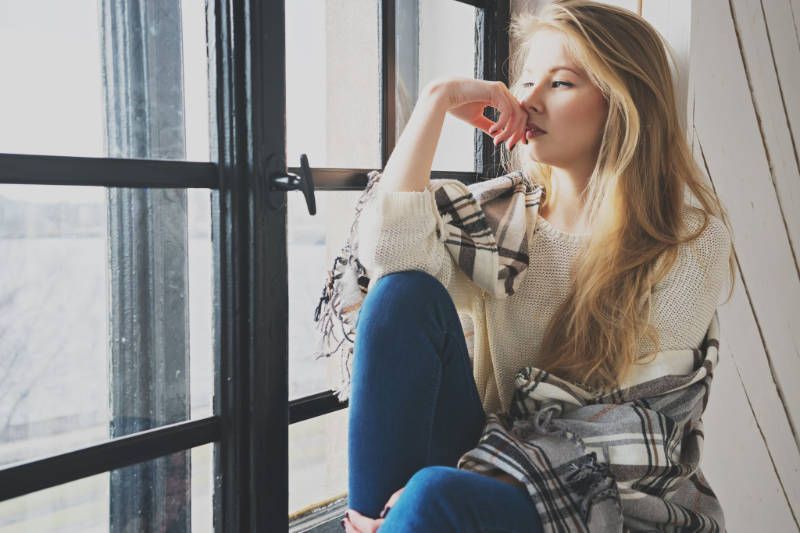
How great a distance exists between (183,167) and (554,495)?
2.19 ft

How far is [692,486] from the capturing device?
1125mm

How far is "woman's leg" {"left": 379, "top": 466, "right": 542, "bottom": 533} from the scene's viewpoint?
32.4 inches

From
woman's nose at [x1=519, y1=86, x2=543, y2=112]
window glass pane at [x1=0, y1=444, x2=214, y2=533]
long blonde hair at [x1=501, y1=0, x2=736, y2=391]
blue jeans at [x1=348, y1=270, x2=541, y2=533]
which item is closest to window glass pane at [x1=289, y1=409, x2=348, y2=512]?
window glass pane at [x1=0, y1=444, x2=214, y2=533]

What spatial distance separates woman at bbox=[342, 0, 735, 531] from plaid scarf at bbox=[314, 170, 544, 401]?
0.13 ft

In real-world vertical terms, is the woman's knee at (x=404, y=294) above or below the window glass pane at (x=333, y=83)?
below

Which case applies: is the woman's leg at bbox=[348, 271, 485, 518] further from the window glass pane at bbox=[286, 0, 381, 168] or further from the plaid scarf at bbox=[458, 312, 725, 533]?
the window glass pane at bbox=[286, 0, 381, 168]

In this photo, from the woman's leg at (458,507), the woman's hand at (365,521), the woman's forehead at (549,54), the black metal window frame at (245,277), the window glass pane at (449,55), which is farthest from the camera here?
the window glass pane at (449,55)

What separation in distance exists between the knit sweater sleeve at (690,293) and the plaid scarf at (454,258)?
0.22m

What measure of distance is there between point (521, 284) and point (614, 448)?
34 centimetres

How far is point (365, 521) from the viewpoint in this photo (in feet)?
3.13

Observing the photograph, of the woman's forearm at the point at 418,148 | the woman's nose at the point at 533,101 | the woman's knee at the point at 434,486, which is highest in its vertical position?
the woman's nose at the point at 533,101

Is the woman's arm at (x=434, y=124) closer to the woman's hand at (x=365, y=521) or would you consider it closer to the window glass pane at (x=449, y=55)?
the window glass pane at (x=449, y=55)

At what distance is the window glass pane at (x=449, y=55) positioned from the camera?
4.80 feet

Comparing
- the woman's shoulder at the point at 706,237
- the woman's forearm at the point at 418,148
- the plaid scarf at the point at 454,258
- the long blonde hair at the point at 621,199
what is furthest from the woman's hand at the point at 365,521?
the woman's shoulder at the point at 706,237
